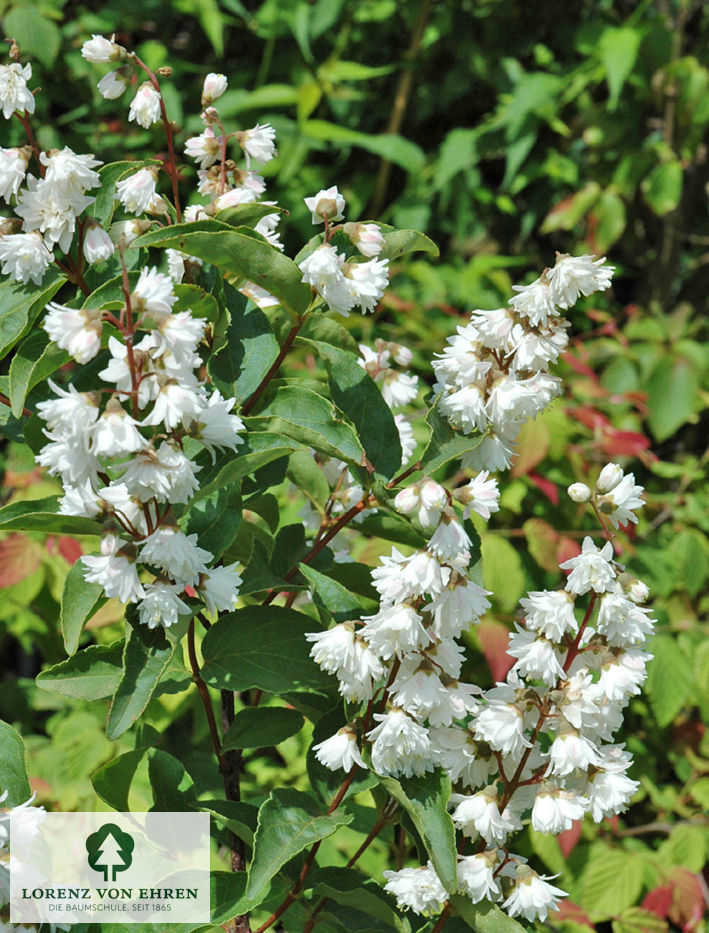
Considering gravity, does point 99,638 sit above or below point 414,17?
below

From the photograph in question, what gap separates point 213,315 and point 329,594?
26 cm

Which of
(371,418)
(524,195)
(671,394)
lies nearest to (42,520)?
(371,418)

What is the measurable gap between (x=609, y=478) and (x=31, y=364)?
19.7 inches

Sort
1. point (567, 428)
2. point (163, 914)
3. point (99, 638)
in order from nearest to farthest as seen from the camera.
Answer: point (163, 914)
point (99, 638)
point (567, 428)

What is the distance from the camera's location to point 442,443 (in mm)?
853

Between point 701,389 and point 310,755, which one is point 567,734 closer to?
point 310,755

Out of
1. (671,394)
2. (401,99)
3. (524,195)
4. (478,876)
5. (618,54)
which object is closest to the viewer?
(478,876)

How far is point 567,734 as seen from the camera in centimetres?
79

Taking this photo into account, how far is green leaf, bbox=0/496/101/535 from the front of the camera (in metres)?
0.78

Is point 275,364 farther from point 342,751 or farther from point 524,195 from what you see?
point 524,195

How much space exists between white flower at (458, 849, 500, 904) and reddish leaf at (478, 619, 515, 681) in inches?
42.6

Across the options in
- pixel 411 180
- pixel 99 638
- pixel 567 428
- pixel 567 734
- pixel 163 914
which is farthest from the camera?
pixel 411 180

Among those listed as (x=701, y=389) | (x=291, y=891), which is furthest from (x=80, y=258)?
(x=701, y=389)

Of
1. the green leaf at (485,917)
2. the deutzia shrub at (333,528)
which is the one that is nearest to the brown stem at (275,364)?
the deutzia shrub at (333,528)
